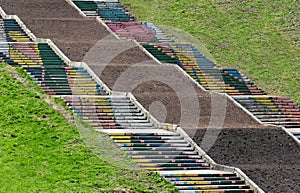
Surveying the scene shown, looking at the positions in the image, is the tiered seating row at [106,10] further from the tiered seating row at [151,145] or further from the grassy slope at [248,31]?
the tiered seating row at [151,145]

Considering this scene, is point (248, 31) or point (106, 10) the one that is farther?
point (106, 10)

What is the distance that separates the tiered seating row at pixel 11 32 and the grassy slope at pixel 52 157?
9885 mm

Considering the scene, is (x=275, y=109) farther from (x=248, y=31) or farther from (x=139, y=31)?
(x=248, y=31)

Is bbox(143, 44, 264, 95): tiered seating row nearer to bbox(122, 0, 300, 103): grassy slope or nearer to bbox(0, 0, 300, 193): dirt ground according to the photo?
bbox(0, 0, 300, 193): dirt ground

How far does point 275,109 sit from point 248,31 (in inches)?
656

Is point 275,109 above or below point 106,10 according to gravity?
below

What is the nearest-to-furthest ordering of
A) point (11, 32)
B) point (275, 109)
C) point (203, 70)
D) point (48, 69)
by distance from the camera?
point (275, 109), point (48, 69), point (203, 70), point (11, 32)

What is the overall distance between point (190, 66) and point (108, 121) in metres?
11.3

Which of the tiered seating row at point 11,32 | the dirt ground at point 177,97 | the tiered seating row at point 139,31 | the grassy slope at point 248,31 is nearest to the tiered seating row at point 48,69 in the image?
the dirt ground at point 177,97

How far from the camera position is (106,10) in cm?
6056

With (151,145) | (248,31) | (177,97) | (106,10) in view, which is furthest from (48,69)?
(248,31)

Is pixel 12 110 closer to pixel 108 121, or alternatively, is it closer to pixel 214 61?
pixel 108 121

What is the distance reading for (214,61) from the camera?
53.3 meters

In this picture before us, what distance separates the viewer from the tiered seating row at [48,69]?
43219 millimetres
